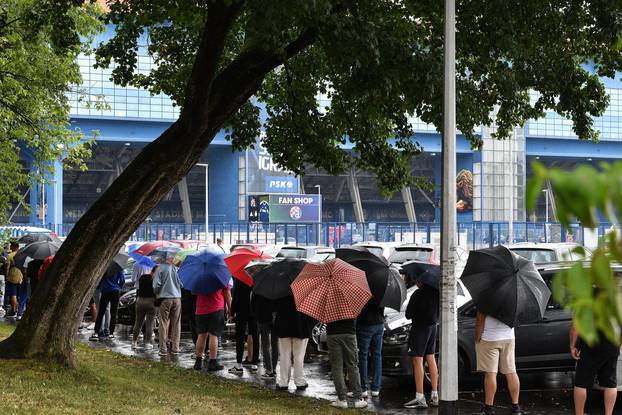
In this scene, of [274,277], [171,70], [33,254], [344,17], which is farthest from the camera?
[33,254]

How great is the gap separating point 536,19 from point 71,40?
23.7 feet

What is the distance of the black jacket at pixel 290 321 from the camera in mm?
12484

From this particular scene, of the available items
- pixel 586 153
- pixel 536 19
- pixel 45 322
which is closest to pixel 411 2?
pixel 536 19

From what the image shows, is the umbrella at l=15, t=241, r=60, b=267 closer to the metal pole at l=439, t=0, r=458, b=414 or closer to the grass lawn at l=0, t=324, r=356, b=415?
the grass lawn at l=0, t=324, r=356, b=415

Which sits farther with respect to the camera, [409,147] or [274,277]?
[409,147]

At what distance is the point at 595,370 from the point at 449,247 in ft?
6.56

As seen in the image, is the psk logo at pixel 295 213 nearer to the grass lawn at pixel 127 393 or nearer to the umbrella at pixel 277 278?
the grass lawn at pixel 127 393

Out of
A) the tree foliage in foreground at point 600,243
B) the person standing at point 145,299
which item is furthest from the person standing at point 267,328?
the tree foliage in foreground at point 600,243

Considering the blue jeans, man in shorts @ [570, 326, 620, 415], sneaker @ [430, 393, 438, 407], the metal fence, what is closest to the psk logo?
the metal fence

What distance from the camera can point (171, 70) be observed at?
1748 cm

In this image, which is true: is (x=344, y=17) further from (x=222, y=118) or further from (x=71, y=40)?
(x=71, y=40)

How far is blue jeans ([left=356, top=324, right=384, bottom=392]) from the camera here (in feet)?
39.4

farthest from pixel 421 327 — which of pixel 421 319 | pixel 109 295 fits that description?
pixel 109 295

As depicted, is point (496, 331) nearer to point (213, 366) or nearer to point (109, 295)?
point (213, 366)
